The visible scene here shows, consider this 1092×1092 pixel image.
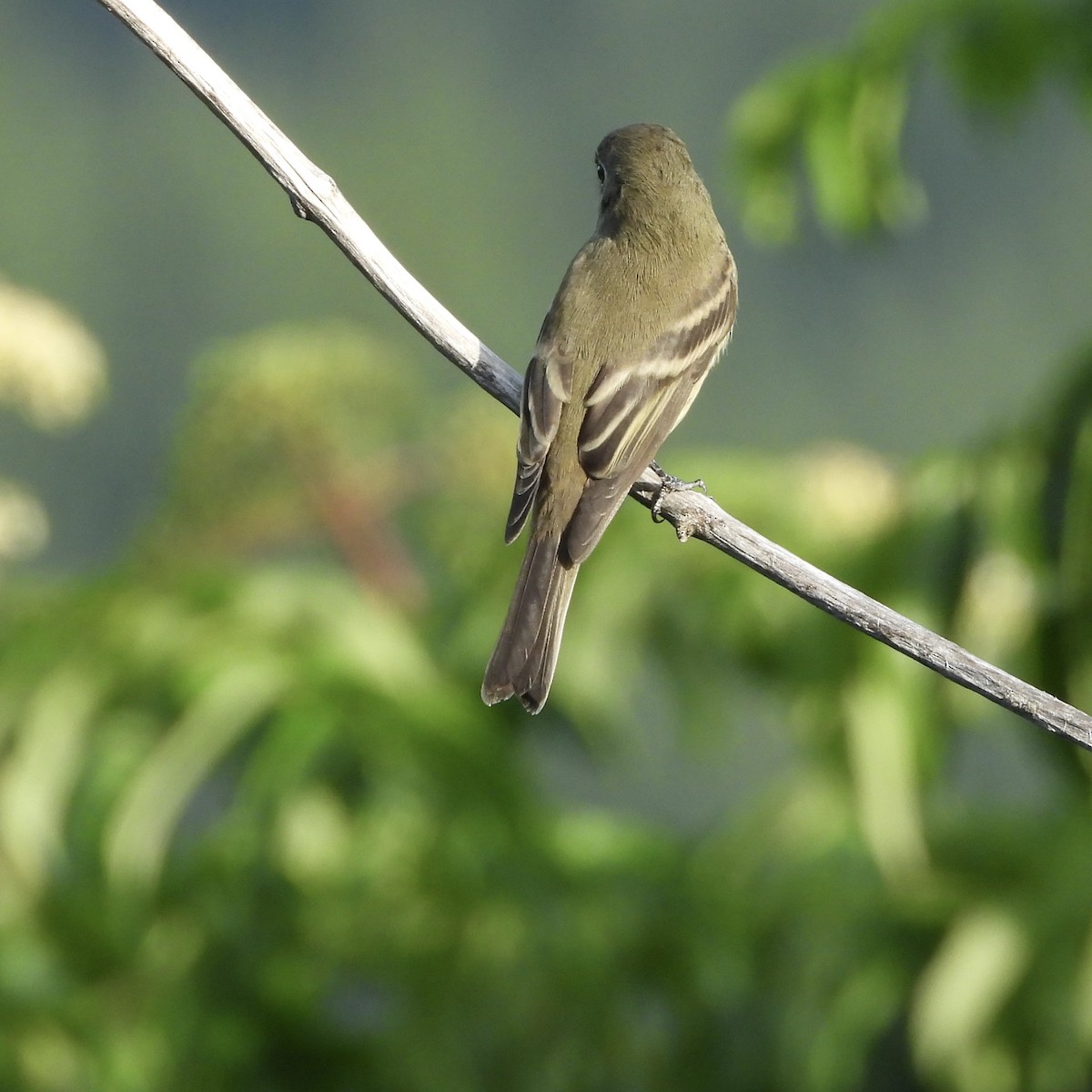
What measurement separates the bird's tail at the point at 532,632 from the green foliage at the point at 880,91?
139cm

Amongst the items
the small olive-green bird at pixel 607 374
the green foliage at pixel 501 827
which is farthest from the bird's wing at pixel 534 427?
the green foliage at pixel 501 827

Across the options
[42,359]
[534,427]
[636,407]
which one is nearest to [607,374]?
[636,407]

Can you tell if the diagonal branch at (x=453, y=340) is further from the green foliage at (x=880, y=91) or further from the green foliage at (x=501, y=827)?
the green foliage at (x=880, y=91)

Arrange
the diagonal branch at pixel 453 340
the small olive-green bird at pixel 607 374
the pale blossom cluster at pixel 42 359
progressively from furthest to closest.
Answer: the pale blossom cluster at pixel 42 359, the small olive-green bird at pixel 607 374, the diagonal branch at pixel 453 340

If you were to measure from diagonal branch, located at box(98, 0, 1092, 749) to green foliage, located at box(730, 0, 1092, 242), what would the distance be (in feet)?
4.98

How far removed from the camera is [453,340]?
250 centimetres

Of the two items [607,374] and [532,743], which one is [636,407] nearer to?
[607,374]

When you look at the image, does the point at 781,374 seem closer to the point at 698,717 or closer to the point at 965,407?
the point at 965,407

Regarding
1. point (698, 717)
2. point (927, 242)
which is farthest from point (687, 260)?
point (927, 242)

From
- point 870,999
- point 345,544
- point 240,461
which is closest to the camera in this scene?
point 870,999

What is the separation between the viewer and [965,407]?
2031 centimetres

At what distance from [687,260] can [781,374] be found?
16867mm

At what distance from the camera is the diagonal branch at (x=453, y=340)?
2.10m

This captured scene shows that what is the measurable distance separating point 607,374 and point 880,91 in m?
1.23
